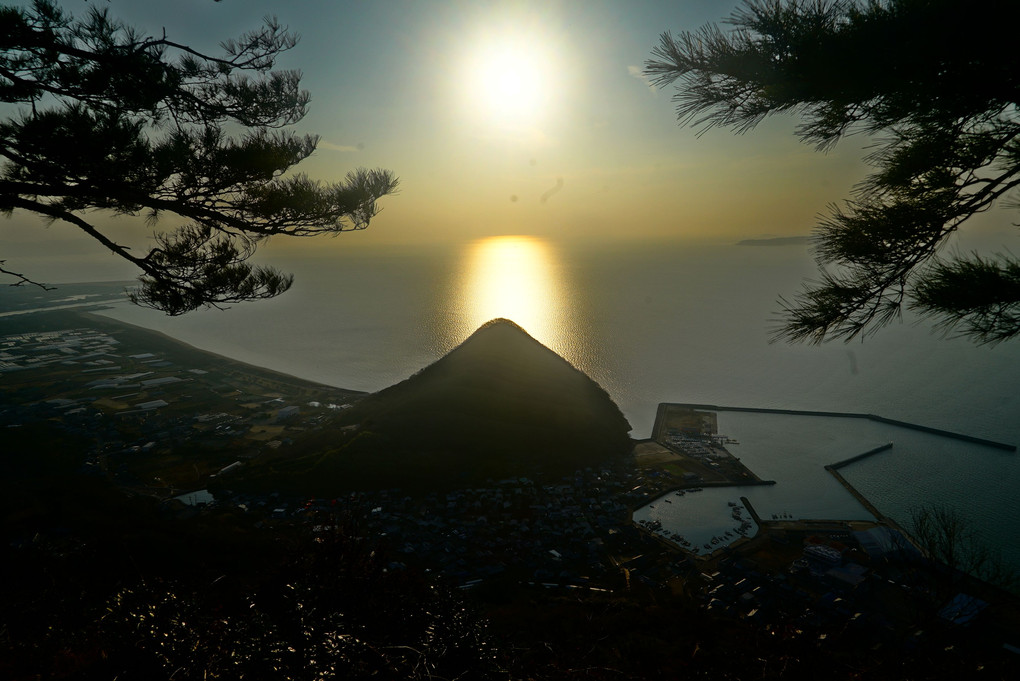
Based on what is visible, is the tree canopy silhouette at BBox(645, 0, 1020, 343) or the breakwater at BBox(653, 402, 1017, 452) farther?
the breakwater at BBox(653, 402, 1017, 452)

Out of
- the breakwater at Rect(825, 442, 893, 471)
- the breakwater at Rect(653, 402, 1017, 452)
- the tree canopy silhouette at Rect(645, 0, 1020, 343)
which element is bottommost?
the breakwater at Rect(825, 442, 893, 471)

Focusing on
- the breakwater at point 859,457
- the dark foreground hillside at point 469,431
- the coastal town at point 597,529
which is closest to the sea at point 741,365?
the breakwater at point 859,457

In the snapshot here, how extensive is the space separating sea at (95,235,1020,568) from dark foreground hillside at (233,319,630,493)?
6.79 m

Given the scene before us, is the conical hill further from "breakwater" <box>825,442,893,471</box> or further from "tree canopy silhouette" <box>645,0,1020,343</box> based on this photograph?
"tree canopy silhouette" <box>645,0,1020,343</box>

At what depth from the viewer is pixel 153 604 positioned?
4.92 metres

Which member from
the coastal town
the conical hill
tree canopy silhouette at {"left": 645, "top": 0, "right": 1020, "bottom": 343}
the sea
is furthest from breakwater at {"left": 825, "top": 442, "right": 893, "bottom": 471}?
tree canopy silhouette at {"left": 645, "top": 0, "right": 1020, "bottom": 343}

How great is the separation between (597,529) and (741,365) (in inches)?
1373

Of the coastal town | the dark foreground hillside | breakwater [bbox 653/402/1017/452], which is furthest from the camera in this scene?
breakwater [bbox 653/402/1017/452]

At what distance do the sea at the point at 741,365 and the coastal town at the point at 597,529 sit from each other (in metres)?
3.40

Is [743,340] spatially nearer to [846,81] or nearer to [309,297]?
[846,81]

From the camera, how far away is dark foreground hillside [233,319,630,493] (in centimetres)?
Result: 2088

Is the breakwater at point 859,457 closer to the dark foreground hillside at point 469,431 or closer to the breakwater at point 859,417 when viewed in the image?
the breakwater at point 859,417

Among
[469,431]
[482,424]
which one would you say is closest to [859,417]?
[482,424]

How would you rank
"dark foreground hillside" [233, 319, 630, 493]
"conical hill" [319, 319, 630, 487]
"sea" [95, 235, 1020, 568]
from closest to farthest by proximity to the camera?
"dark foreground hillside" [233, 319, 630, 493]
"conical hill" [319, 319, 630, 487]
"sea" [95, 235, 1020, 568]
